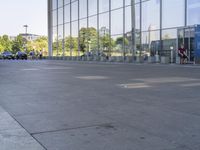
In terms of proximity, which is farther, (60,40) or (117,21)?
(60,40)

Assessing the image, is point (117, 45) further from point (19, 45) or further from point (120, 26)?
point (19, 45)

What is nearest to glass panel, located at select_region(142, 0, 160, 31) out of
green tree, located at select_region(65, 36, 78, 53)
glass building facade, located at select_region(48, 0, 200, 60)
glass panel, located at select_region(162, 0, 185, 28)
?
glass building facade, located at select_region(48, 0, 200, 60)

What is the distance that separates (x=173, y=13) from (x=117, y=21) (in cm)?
1019

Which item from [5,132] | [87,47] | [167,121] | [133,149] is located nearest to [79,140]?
[133,149]

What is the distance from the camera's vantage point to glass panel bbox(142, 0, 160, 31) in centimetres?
3412

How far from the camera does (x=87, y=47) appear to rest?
4853 cm

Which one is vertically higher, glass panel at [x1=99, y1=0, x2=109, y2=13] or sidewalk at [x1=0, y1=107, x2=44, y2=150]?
glass panel at [x1=99, y1=0, x2=109, y2=13]

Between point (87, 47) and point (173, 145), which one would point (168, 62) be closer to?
point (87, 47)

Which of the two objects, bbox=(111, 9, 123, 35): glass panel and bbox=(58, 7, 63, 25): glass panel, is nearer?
bbox=(111, 9, 123, 35): glass panel

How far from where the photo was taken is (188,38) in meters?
30.5

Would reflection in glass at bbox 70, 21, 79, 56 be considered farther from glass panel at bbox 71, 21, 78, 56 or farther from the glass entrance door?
the glass entrance door

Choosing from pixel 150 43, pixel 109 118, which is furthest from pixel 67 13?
pixel 109 118

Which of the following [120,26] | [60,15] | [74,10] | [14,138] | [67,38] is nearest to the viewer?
[14,138]

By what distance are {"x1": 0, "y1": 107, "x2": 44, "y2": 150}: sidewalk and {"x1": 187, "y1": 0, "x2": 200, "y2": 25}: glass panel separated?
84.8 feet
